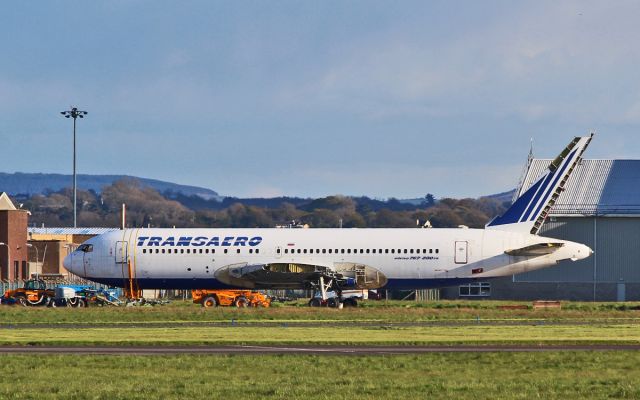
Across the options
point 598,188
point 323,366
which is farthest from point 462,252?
point 323,366

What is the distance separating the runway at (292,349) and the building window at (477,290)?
2668 inches

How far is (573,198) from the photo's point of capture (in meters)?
111

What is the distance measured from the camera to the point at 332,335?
160 feet

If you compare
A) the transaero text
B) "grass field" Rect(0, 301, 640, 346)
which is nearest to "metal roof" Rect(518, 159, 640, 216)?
"grass field" Rect(0, 301, 640, 346)

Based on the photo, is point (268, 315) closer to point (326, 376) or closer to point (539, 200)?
point (539, 200)

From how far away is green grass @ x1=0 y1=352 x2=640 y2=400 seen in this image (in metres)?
28.5

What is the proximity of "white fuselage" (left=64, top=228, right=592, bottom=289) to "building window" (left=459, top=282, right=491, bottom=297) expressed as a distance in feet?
106

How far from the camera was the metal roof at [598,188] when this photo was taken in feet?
358

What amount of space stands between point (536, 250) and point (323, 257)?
13181mm

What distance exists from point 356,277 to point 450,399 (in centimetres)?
4986

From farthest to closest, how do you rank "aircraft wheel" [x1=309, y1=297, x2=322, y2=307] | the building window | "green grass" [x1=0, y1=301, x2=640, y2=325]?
the building window → "aircraft wheel" [x1=309, y1=297, x2=322, y2=307] → "green grass" [x1=0, y1=301, x2=640, y2=325]

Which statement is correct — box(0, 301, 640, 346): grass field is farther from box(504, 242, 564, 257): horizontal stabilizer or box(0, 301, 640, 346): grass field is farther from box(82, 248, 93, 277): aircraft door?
box(82, 248, 93, 277): aircraft door

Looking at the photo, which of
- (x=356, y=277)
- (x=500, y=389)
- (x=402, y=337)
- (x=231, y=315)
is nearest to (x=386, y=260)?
(x=356, y=277)

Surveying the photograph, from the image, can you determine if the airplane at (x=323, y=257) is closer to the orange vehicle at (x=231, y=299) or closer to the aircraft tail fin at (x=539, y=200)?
the aircraft tail fin at (x=539, y=200)
